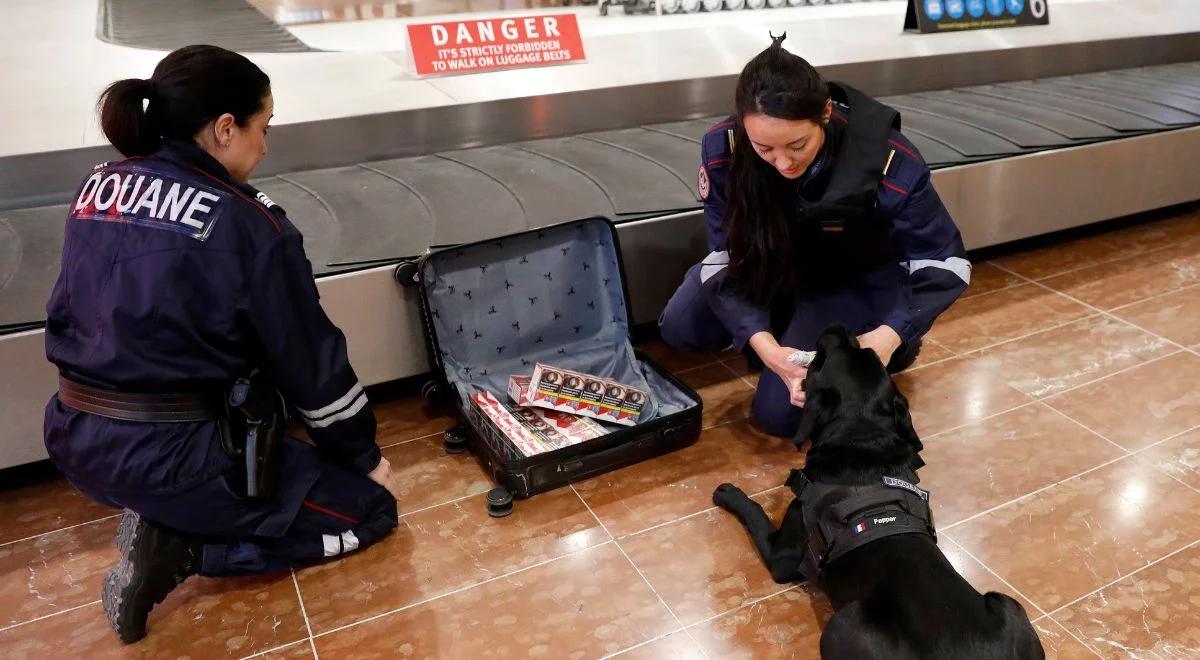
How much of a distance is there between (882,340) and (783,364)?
24cm

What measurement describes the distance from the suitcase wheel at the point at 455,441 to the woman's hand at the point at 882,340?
1084 millimetres

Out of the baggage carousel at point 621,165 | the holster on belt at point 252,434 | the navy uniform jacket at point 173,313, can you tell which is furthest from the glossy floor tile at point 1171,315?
the holster on belt at point 252,434

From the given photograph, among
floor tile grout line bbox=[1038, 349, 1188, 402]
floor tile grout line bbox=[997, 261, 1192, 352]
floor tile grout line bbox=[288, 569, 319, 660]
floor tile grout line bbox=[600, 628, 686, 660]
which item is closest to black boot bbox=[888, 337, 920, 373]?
floor tile grout line bbox=[1038, 349, 1188, 402]

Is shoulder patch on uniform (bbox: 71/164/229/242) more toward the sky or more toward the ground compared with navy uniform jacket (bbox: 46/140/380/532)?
more toward the sky

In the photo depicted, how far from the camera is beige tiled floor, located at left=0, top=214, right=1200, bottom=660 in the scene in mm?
1873

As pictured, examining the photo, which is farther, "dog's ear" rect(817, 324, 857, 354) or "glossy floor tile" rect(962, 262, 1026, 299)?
"glossy floor tile" rect(962, 262, 1026, 299)

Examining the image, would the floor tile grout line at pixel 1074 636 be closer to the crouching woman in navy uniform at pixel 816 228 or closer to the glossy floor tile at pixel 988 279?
the crouching woman in navy uniform at pixel 816 228

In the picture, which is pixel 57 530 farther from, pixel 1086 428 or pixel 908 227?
pixel 1086 428

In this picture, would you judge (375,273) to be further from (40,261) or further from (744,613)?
(744,613)

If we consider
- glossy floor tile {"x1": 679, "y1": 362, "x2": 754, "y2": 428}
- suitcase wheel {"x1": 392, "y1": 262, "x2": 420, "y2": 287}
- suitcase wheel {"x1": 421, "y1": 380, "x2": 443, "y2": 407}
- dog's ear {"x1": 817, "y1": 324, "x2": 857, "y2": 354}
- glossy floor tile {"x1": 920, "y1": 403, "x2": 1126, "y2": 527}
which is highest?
suitcase wheel {"x1": 392, "y1": 262, "x2": 420, "y2": 287}

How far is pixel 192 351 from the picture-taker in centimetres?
175

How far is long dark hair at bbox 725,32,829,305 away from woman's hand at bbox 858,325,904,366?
0.27 m

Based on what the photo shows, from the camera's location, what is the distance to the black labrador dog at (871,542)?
1.47m

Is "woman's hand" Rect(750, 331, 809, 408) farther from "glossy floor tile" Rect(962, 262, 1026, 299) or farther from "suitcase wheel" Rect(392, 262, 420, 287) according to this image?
"glossy floor tile" Rect(962, 262, 1026, 299)
